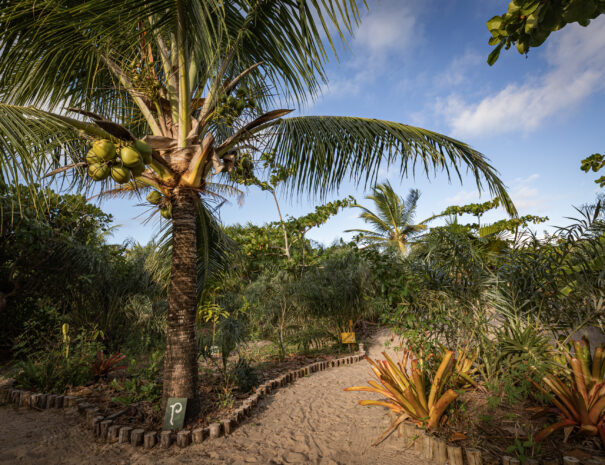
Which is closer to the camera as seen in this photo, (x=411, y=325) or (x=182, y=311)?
(x=182, y=311)

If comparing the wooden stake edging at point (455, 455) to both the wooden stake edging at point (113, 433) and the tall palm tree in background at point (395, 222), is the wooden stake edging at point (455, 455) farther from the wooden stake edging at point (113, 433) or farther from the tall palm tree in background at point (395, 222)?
the tall palm tree in background at point (395, 222)

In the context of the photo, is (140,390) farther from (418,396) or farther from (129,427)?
(418,396)

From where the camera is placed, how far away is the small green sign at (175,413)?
307cm

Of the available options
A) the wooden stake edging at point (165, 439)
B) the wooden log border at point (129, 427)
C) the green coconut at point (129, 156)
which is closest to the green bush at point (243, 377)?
the wooden log border at point (129, 427)

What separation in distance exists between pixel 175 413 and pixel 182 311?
1.01 metres

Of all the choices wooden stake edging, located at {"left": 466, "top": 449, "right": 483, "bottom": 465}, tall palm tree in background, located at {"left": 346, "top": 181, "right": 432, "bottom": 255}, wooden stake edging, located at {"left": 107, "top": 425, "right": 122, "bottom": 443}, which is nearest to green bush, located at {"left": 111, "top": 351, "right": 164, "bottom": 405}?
wooden stake edging, located at {"left": 107, "top": 425, "right": 122, "bottom": 443}

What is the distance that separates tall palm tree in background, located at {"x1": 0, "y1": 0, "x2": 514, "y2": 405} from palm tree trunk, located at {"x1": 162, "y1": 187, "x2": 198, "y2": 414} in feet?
0.04

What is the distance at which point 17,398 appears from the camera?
424 centimetres

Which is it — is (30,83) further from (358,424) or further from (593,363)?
(593,363)

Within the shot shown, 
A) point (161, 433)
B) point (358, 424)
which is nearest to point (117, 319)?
point (161, 433)

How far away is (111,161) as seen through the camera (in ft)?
7.36

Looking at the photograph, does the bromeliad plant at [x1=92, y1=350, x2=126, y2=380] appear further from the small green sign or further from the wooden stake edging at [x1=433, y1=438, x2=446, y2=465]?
the wooden stake edging at [x1=433, y1=438, x2=446, y2=465]

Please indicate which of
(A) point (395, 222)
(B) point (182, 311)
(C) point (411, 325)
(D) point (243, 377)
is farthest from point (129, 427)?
(A) point (395, 222)

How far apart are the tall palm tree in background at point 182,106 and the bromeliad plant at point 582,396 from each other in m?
1.78
